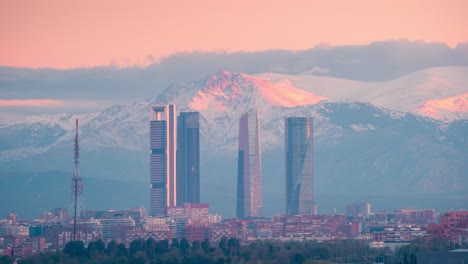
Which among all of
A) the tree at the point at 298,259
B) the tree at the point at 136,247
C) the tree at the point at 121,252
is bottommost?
the tree at the point at 298,259

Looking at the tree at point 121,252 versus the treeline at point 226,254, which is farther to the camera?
the tree at point 121,252

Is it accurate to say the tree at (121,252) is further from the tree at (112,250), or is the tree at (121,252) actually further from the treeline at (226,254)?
the tree at (112,250)

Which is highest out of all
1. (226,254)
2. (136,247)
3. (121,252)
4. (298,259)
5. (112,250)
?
(136,247)

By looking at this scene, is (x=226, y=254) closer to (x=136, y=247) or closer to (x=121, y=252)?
(x=121, y=252)

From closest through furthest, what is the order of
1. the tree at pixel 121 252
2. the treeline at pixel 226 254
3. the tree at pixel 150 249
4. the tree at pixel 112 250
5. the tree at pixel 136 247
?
the treeline at pixel 226 254
the tree at pixel 121 252
the tree at pixel 112 250
the tree at pixel 150 249
the tree at pixel 136 247

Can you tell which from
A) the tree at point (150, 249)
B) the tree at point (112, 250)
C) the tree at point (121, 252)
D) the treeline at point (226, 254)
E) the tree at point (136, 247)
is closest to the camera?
the treeline at point (226, 254)

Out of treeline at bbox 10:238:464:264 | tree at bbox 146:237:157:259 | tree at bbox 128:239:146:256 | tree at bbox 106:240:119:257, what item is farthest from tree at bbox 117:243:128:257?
tree at bbox 146:237:157:259

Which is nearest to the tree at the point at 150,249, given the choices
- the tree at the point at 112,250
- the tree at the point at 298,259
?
the tree at the point at 112,250

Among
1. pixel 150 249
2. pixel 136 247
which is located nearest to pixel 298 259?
pixel 150 249

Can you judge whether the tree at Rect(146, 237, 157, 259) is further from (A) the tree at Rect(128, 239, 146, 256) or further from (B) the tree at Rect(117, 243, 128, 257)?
(B) the tree at Rect(117, 243, 128, 257)
